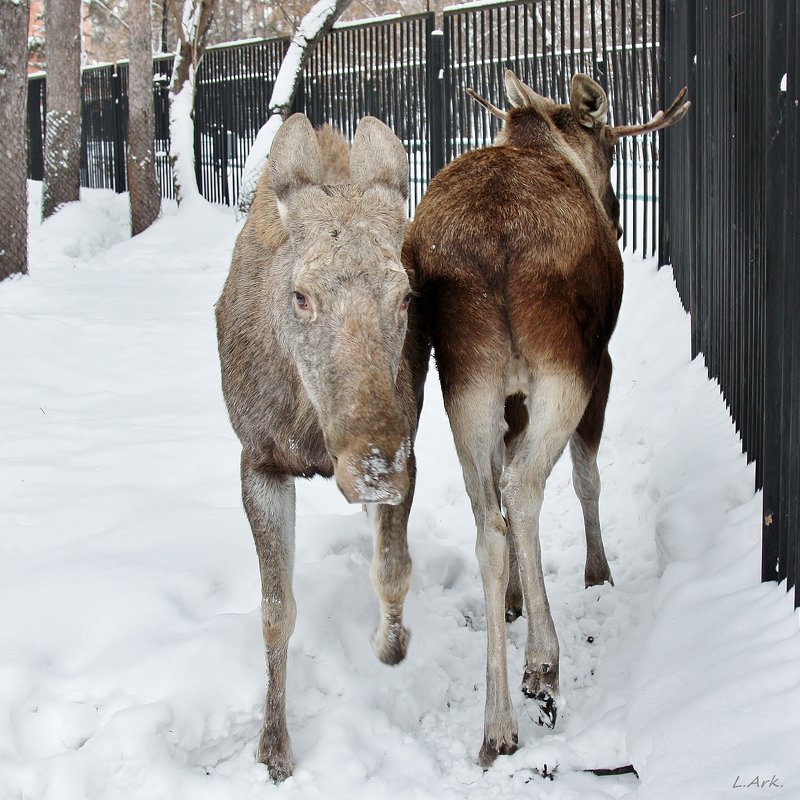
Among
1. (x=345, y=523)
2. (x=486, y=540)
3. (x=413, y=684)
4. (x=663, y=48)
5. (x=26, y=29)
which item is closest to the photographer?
(x=486, y=540)

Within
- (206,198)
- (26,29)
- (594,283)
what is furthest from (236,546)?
(206,198)

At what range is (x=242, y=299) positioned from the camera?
3.95 meters

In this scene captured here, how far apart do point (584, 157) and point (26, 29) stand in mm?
8717

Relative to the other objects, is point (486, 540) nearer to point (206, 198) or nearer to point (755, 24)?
point (755, 24)

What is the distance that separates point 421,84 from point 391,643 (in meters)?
11.1

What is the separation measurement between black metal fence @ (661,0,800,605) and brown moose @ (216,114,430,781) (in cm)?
127

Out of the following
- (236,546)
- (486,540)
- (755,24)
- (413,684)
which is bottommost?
(413,684)

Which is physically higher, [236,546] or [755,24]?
[755,24]

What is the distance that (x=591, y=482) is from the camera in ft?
15.9

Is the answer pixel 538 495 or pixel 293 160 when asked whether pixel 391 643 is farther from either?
pixel 293 160

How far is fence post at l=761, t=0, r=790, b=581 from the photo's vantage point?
3.45 meters

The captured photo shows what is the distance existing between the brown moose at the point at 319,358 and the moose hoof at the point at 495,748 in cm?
59

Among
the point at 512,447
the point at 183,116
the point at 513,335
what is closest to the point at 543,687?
the point at 512,447

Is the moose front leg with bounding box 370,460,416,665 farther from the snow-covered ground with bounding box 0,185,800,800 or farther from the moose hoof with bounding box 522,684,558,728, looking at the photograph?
the moose hoof with bounding box 522,684,558,728
